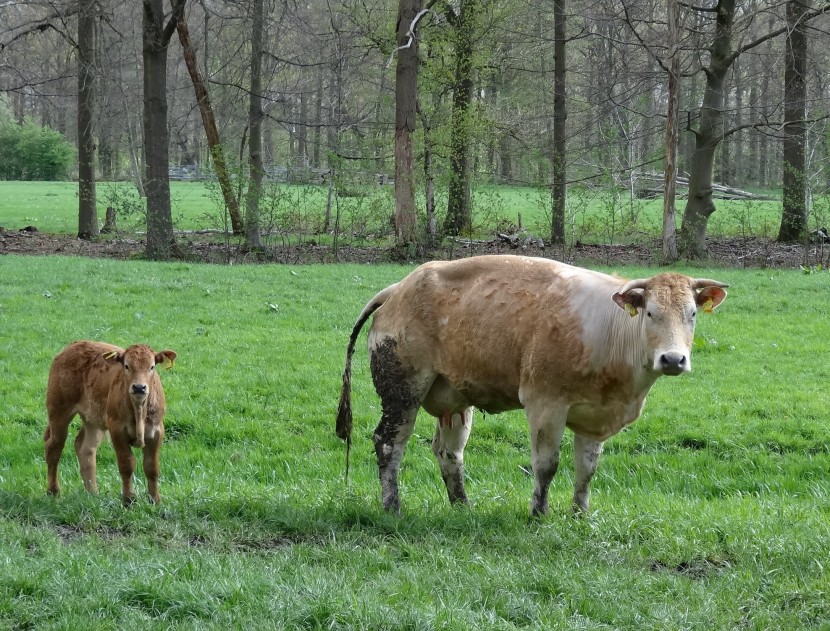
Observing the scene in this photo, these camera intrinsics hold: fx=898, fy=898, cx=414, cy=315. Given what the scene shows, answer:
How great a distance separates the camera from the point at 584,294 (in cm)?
637

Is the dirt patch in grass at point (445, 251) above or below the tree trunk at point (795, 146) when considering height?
below

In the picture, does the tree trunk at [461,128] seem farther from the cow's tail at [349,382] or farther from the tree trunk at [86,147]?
the cow's tail at [349,382]

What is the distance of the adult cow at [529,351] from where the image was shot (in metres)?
5.89

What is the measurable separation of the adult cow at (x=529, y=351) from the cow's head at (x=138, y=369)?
1546 mm

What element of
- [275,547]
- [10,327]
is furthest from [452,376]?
[10,327]

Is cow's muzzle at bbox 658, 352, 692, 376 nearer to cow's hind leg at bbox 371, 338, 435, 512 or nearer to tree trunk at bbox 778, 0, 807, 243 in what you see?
cow's hind leg at bbox 371, 338, 435, 512

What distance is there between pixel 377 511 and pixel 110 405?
91.5 inches

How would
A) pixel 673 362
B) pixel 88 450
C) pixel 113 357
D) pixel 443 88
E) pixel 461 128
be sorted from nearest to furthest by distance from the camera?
pixel 673 362
pixel 113 357
pixel 88 450
pixel 461 128
pixel 443 88

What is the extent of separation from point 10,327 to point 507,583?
443 inches

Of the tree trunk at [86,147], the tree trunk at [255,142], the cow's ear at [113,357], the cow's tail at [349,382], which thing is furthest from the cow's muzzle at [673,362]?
the tree trunk at [86,147]

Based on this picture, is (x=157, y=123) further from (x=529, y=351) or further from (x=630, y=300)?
(x=630, y=300)

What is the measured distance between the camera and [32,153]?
66.1 meters

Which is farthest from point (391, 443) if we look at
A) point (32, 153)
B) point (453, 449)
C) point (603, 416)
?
point (32, 153)

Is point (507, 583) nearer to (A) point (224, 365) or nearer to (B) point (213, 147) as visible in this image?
(A) point (224, 365)
